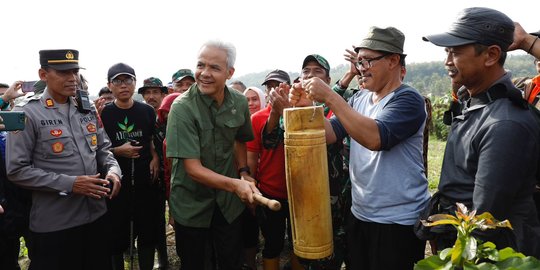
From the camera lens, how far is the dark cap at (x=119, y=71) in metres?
4.35

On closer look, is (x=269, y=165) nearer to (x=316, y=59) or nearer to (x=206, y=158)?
(x=206, y=158)

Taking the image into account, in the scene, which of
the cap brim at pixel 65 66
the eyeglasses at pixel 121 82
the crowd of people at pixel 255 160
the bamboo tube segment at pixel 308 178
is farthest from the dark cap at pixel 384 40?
the eyeglasses at pixel 121 82

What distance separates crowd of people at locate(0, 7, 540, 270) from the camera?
179 centimetres

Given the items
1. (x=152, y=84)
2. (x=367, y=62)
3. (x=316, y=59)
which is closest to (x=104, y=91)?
(x=152, y=84)

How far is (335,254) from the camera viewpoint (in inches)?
131

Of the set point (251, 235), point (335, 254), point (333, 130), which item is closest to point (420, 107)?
point (333, 130)

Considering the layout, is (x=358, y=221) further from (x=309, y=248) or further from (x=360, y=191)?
(x=309, y=248)

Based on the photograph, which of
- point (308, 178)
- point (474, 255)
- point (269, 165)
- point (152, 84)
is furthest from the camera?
point (152, 84)

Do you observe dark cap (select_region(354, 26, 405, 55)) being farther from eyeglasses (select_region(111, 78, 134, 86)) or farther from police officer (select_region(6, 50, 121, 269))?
eyeglasses (select_region(111, 78, 134, 86))

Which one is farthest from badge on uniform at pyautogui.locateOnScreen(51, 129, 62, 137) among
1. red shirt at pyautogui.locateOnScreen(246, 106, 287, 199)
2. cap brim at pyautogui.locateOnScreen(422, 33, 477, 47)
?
cap brim at pyautogui.locateOnScreen(422, 33, 477, 47)

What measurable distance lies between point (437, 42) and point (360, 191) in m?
1.01

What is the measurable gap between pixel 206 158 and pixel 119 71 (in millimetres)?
2251

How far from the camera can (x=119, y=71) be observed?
4387 millimetres

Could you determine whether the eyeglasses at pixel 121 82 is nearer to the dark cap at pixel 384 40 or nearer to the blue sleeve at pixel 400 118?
the dark cap at pixel 384 40
